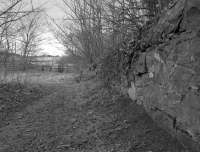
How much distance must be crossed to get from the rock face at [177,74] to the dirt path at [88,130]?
0.35 meters

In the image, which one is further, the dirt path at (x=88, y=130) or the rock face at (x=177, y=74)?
the dirt path at (x=88, y=130)

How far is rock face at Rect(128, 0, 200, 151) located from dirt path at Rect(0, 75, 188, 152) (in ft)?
1.16

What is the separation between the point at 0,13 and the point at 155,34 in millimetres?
6206

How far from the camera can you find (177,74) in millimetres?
3410

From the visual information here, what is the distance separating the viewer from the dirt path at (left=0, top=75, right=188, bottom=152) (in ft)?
12.3

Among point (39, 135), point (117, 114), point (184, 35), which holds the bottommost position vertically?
point (39, 135)

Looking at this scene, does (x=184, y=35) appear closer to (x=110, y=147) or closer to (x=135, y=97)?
(x=135, y=97)

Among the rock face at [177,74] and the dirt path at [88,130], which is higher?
the rock face at [177,74]

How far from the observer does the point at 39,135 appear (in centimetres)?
459

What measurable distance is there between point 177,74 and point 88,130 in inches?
96.8

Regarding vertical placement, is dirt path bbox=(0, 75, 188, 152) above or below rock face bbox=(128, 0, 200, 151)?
below

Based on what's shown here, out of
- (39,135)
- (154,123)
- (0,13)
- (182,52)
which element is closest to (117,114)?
(154,123)

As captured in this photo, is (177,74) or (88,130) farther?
(88,130)

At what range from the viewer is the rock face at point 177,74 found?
2991 mm
